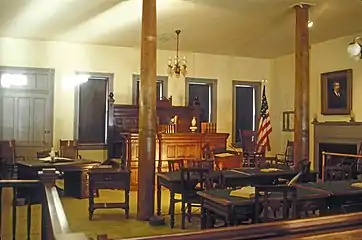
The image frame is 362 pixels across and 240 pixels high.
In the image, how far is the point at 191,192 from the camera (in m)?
5.65

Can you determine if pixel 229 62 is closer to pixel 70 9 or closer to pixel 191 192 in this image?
pixel 70 9

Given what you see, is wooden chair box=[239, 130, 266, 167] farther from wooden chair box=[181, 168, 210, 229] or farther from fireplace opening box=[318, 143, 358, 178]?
wooden chair box=[181, 168, 210, 229]

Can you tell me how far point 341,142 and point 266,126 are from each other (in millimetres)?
1751

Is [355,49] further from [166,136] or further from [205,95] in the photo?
[205,95]

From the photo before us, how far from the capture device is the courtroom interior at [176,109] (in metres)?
5.80

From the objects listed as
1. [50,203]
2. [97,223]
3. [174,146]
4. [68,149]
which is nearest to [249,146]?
[174,146]

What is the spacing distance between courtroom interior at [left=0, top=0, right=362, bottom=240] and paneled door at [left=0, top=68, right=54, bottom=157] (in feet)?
0.08

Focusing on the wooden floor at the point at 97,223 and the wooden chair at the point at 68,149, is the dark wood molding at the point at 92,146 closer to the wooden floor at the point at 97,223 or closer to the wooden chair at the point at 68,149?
the wooden chair at the point at 68,149

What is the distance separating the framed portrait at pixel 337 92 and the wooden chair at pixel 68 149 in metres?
6.07

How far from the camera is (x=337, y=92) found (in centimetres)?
1052

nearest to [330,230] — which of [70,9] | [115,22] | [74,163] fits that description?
[74,163]

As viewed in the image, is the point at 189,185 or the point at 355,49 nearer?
the point at 189,185

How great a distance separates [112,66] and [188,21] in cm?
321

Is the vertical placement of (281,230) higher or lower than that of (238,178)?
higher
